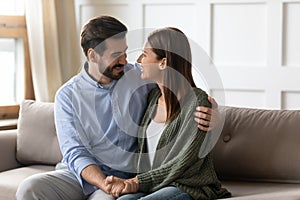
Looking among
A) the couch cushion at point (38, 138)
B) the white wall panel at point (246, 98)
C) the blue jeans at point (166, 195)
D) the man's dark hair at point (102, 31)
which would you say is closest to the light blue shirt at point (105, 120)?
the man's dark hair at point (102, 31)

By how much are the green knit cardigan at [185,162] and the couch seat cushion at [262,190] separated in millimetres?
95

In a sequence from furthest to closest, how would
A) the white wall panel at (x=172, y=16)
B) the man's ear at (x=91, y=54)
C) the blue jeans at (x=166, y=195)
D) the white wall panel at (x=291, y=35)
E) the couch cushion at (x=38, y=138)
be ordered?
the white wall panel at (x=172, y=16) < the white wall panel at (x=291, y=35) < the couch cushion at (x=38, y=138) < the man's ear at (x=91, y=54) < the blue jeans at (x=166, y=195)

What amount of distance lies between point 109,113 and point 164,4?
135 centimetres

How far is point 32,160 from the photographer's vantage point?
3033 mm

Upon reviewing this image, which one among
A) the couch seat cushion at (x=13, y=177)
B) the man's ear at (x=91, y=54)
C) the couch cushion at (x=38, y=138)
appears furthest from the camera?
the couch cushion at (x=38, y=138)

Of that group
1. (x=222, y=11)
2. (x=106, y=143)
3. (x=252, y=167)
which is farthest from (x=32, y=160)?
(x=222, y=11)

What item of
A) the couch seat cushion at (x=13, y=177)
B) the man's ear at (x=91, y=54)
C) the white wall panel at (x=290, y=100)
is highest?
the man's ear at (x=91, y=54)

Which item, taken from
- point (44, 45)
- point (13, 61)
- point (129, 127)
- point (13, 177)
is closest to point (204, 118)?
point (129, 127)

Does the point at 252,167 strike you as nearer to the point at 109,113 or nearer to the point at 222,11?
the point at 109,113

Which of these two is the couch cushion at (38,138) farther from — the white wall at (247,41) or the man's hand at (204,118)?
the man's hand at (204,118)

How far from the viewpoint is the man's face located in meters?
2.46

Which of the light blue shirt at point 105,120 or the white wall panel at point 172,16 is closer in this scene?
the light blue shirt at point 105,120

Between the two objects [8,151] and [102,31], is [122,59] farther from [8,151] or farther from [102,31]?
[8,151]

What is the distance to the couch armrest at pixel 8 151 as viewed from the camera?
3.01 meters
